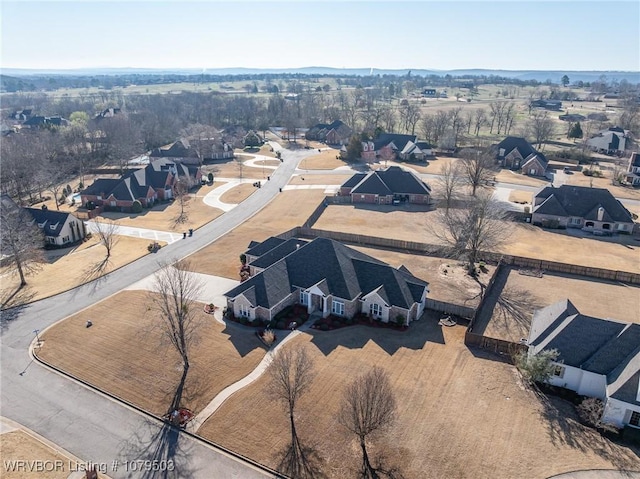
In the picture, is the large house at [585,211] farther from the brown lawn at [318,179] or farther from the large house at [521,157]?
the brown lawn at [318,179]

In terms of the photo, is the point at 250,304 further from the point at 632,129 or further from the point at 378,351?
the point at 632,129

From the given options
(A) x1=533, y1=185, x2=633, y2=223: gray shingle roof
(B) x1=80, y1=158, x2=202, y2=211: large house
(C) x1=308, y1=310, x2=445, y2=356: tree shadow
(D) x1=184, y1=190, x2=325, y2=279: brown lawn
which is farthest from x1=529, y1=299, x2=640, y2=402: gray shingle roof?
(B) x1=80, y1=158, x2=202, y2=211: large house

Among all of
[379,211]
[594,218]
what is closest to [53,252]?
[379,211]

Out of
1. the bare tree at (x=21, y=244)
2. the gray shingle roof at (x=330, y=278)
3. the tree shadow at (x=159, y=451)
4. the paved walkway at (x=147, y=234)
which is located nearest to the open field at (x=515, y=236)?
the gray shingle roof at (x=330, y=278)

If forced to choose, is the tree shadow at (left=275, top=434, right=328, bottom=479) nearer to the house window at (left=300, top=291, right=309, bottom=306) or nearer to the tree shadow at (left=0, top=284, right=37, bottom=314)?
the house window at (left=300, top=291, right=309, bottom=306)

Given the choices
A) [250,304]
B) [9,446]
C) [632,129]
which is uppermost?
[632,129]

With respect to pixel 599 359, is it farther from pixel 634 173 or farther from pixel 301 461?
pixel 634 173
